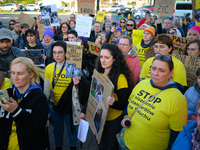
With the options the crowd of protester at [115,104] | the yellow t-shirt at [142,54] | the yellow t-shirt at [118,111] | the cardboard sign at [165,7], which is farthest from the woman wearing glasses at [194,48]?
the cardboard sign at [165,7]

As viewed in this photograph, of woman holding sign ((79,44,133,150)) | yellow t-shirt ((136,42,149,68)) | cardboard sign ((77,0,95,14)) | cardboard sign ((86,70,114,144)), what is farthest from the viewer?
cardboard sign ((77,0,95,14))

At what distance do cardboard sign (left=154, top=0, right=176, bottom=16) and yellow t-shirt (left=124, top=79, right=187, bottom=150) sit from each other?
15.3ft

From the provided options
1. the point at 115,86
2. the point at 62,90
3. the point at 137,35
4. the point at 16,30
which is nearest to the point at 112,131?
the point at 115,86

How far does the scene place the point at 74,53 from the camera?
268cm

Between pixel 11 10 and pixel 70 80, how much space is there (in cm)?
3898

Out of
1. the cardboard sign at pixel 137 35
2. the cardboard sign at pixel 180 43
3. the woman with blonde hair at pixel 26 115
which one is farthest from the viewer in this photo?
the cardboard sign at pixel 137 35

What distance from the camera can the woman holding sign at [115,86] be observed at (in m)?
2.26

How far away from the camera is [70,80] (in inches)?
111

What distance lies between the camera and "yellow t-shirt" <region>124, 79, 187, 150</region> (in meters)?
1.74

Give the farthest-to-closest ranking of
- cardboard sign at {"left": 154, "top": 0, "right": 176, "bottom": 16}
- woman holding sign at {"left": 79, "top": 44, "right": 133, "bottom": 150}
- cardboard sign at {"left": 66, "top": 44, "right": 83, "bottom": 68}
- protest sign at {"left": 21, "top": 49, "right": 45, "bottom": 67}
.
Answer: cardboard sign at {"left": 154, "top": 0, "right": 176, "bottom": 16}
protest sign at {"left": 21, "top": 49, "right": 45, "bottom": 67}
cardboard sign at {"left": 66, "top": 44, "right": 83, "bottom": 68}
woman holding sign at {"left": 79, "top": 44, "right": 133, "bottom": 150}

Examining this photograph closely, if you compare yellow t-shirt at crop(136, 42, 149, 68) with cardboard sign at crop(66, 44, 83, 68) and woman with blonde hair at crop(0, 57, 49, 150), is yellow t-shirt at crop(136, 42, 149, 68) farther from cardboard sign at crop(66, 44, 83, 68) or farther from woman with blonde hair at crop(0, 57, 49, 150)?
woman with blonde hair at crop(0, 57, 49, 150)

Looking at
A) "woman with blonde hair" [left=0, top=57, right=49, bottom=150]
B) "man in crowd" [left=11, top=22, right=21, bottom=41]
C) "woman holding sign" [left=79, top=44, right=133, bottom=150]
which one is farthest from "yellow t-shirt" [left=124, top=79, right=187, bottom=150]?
"man in crowd" [left=11, top=22, right=21, bottom=41]

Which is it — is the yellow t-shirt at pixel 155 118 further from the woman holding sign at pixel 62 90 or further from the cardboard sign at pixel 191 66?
the cardboard sign at pixel 191 66

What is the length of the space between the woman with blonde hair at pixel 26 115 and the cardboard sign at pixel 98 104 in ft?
2.08
